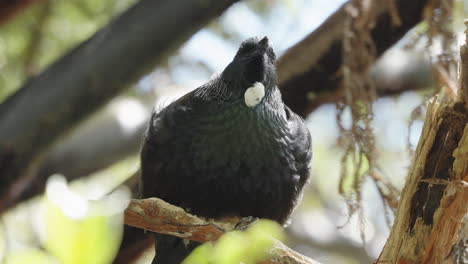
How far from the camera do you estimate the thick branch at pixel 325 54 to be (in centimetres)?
295

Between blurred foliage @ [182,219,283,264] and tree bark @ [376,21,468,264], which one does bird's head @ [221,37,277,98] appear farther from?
blurred foliage @ [182,219,283,264]

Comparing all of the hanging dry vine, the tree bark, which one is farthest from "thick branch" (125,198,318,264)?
Answer: the hanging dry vine

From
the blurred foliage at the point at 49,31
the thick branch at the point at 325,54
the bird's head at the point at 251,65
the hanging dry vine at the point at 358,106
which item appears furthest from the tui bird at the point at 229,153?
the blurred foliage at the point at 49,31

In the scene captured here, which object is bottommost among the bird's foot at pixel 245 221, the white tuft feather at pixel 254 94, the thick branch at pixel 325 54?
the bird's foot at pixel 245 221

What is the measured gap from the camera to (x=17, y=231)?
4.00m

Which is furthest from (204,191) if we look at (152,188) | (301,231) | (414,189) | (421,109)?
(301,231)

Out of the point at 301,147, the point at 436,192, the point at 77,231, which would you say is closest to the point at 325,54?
the point at 301,147

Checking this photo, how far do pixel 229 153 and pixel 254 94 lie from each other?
0.77ft

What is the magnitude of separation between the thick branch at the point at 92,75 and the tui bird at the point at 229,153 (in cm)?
35

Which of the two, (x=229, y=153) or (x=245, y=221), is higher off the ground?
(x=229, y=153)

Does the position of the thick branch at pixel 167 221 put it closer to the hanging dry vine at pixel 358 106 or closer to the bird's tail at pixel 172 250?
the bird's tail at pixel 172 250

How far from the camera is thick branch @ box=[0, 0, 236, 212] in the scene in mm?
2539

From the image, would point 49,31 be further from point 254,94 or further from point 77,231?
point 77,231

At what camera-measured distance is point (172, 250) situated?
2.28 metres
